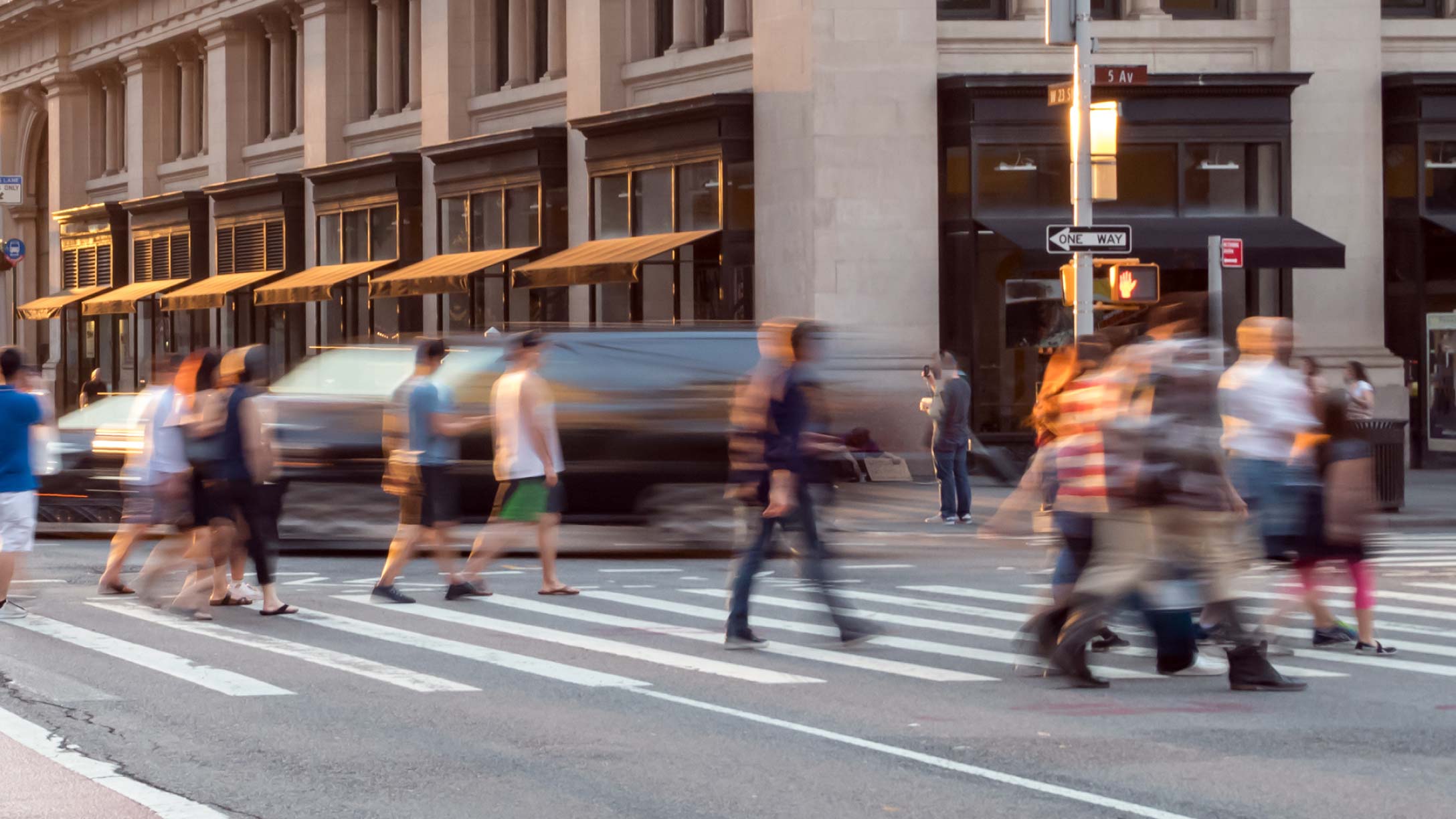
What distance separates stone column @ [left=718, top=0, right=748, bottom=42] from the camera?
28.5m

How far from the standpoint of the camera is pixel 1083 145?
20.5 meters

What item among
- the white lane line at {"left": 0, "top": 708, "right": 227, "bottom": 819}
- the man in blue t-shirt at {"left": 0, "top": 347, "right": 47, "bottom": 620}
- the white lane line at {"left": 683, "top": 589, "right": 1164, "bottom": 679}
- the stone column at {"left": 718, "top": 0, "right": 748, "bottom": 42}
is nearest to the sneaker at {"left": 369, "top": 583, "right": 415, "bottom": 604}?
the man in blue t-shirt at {"left": 0, "top": 347, "right": 47, "bottom": 620}

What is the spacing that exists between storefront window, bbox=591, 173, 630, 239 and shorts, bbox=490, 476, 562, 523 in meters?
16.5

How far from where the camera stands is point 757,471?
11117 mm

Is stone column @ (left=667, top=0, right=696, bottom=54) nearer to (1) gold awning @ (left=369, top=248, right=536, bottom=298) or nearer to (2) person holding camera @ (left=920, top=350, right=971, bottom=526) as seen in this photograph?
(1) gold awning @ (left=369, top=248, right=536, bottom=298)

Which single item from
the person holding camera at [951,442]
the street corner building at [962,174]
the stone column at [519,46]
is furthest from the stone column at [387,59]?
the person holding camera at [951,442]

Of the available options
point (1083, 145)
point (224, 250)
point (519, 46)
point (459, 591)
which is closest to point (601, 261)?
point (519, 46)

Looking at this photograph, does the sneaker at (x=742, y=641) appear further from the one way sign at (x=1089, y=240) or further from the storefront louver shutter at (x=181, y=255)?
the storefront louver shutter at (x=181, y=255)

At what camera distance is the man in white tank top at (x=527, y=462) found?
45.5ft

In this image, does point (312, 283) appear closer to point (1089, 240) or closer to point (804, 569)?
point (1089, 240)

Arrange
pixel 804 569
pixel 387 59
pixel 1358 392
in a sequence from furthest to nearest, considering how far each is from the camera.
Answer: pixel 387 59
pixel 1358 392
pixel 804 569

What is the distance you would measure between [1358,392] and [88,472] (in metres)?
13.0

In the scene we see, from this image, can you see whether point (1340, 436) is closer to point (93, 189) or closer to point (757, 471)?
point (757, 471)

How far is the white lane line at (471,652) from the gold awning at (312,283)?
78.1 ft
